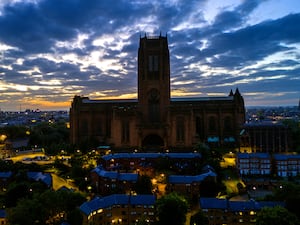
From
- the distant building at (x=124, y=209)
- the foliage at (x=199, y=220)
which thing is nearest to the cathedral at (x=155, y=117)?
the distant building at (x=124, y=209)

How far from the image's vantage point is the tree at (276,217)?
25645mm

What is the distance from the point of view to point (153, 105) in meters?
74.2

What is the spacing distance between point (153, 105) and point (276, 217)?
5078 centimetres

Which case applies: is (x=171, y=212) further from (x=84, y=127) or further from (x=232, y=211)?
(x=84, y=127)

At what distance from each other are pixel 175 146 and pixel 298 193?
3764 centimetres

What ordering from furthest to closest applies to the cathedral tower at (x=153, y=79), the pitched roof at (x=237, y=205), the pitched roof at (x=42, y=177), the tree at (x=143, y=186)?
the cathedral tower at (x=153, y=79)
the pitched roof at (x=42, y=177)
the tree at (x=143, y=186)
the pitched roof at (x=237, y=205)

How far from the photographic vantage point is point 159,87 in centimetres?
7344

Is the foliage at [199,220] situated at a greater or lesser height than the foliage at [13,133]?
lesser

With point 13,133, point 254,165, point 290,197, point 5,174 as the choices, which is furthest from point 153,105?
point 13,133

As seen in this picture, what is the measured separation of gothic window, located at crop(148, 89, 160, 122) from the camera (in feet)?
242

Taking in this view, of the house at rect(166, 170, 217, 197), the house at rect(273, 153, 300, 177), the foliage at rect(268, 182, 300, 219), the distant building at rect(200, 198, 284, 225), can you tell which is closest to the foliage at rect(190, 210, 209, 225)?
the distant building at rect(200, 198, 284, 225)

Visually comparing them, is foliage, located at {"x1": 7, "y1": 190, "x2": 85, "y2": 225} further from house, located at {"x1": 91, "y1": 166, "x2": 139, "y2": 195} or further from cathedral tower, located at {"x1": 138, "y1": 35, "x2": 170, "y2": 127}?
cathedral tower, located at {"x1": 138, "y1": 35, "x2": 170, "y2": 127}

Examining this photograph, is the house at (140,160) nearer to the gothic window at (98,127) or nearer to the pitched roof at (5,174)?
the pitched roof at (5,174)

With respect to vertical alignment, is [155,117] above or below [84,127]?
above
